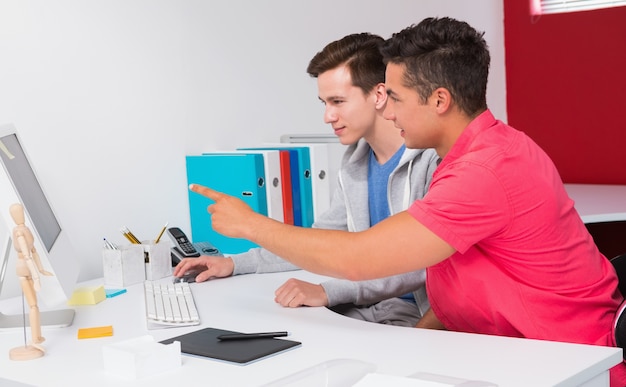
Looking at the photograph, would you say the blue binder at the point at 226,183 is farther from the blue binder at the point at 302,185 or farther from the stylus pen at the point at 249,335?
the stylus pen at the point at 249,335

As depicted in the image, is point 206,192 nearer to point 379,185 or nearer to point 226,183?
point 379,185

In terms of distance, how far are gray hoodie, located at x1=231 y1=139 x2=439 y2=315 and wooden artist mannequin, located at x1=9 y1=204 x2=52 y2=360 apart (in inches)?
27.3

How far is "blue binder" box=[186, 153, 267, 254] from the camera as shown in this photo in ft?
8.72

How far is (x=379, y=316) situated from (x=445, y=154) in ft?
1.87

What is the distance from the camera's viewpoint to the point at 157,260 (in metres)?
2.40

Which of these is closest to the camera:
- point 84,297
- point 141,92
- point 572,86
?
point 84,297

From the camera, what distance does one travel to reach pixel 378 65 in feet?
7.87

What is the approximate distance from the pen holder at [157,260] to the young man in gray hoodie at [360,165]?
3.6 inches

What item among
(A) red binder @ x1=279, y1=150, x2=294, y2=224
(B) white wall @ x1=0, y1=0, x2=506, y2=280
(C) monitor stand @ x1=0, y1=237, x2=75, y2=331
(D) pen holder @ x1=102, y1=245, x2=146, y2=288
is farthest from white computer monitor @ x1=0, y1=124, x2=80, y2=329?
(A) red binder @ x1=279, y1=150, x2=294, y2=224

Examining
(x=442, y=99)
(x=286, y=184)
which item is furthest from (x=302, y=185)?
(x=442, y=99)

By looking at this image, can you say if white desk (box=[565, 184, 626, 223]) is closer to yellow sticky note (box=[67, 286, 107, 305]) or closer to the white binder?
the white binder

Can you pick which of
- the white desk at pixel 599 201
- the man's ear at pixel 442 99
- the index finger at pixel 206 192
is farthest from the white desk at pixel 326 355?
the white desk at pixel 599 201

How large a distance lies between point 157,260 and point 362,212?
0.61m

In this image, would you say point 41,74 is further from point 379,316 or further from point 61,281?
point 379,316
